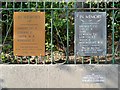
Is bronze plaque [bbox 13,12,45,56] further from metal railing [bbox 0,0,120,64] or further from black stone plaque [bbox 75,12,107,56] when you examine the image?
black stone plaque [bbox 75,12,107,56]

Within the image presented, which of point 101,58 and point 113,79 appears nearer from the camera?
point 113,79

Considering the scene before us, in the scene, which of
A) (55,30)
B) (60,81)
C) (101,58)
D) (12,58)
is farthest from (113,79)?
(12,58)

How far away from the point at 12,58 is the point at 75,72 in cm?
125

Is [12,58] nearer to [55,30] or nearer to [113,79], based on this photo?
[55,30]

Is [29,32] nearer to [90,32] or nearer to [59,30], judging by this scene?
[59,30]

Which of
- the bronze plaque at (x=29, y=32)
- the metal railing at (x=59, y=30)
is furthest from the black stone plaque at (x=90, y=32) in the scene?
the bronze plaque at (x=29, y=32)

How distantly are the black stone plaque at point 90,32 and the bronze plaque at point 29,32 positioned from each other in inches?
26.3

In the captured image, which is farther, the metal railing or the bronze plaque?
the metal railing

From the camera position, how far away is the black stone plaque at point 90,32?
5.59 m

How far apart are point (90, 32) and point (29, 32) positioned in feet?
3.70

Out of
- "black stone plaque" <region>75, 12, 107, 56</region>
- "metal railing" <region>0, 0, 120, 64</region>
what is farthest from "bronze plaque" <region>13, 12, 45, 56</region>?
"black stone plaque" <region>75, 12, 107, 56</region>

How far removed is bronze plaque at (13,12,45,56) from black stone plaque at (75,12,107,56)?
0.67m

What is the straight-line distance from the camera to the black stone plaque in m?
5.59

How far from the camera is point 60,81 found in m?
5.55
